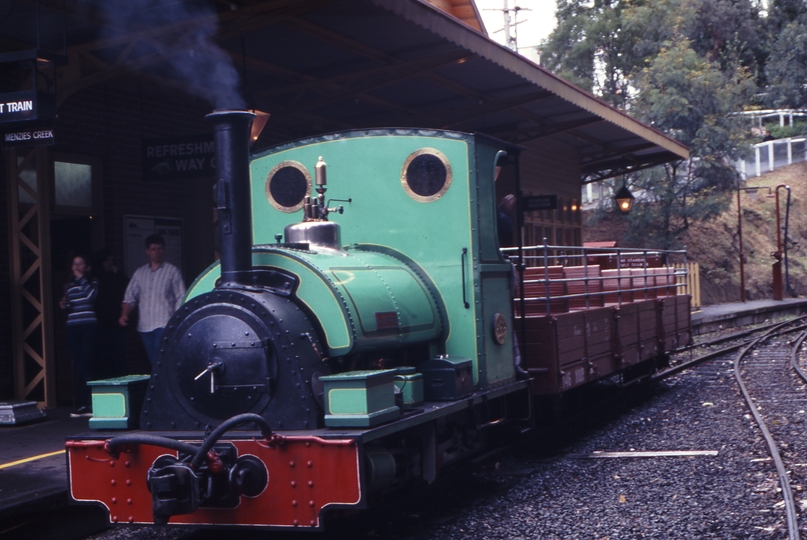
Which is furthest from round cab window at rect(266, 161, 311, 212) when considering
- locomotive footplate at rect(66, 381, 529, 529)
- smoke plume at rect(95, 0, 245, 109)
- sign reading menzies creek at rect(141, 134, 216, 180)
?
sign reading menzies creek at rect(141, 134, 216, 180)

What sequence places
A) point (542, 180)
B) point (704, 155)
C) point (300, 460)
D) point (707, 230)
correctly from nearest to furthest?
point (300, 460) < point (542, 180) < point (704, 155) < point (707, 230)

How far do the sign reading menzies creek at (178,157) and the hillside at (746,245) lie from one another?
1840cm

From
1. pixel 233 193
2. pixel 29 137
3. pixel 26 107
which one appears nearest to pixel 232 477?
pixel 233 193

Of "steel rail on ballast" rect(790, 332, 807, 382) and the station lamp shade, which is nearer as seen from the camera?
"steel rail on ballast" rect(790, 332, 807, 382)

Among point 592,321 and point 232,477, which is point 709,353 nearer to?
point 592,321

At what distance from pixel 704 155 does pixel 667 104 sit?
5.93ft

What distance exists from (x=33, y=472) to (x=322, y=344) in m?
2.33

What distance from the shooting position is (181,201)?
9766 millimetres

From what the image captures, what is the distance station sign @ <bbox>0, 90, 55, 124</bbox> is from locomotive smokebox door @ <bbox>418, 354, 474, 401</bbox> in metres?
3.50

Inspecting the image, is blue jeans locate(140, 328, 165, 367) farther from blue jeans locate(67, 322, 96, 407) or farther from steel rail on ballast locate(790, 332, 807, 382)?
steel rail on ballast locate(790, 332, 807, 382)

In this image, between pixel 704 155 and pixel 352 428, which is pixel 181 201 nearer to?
pixel 352 428

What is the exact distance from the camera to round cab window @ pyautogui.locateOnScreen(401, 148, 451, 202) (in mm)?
5367

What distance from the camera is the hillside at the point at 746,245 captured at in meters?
27.8

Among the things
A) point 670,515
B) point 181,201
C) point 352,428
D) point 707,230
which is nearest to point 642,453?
point 670,515
